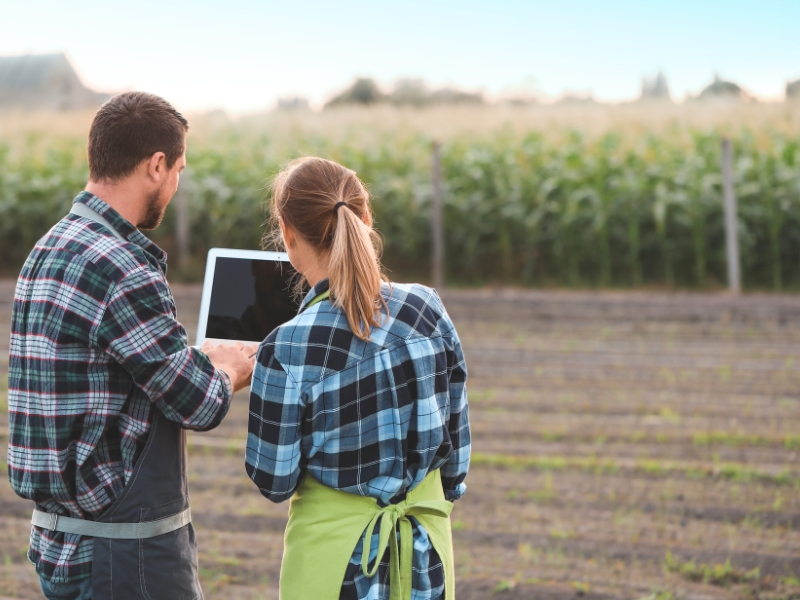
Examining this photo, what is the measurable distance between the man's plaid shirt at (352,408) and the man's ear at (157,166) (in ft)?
1.50

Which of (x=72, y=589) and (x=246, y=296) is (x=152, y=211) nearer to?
(x=246, y=296)

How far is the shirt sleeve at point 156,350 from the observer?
185 cm

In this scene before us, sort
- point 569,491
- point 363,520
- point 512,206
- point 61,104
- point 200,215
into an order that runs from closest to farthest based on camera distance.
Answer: point 363,520 → point 569,491 → point 512,206 → point 200,215 → point 61,104

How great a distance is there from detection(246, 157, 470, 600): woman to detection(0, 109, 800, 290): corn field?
1022 cm

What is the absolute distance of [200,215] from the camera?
1422 centimetres

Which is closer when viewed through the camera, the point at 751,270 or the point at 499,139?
the point at 751,270

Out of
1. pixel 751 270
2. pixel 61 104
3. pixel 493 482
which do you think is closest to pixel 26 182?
pixel 751 270

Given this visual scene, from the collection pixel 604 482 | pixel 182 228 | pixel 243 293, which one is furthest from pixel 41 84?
pixel 243 293

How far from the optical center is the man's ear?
1995 mm

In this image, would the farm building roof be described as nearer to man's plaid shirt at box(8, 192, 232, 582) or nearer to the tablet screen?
the tablet screen

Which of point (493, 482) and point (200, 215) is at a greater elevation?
point (200, 215)

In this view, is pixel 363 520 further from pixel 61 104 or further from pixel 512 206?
pixel 61 104

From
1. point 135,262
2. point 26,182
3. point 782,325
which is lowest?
point 782,325

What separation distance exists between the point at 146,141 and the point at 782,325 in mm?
8369
